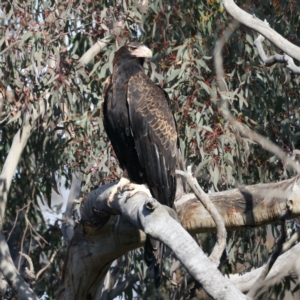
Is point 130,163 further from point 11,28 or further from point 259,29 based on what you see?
point 11,28

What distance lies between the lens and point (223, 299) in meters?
2.27

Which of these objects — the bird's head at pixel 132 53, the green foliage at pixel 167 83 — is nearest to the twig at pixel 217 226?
the bird's head at pixel 132 53

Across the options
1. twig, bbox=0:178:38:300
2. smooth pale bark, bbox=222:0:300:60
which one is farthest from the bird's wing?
twig, bbox=0:178:38:300

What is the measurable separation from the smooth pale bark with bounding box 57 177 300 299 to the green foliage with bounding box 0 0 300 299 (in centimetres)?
124

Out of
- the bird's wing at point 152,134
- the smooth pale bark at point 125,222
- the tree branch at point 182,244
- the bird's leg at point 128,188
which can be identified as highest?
the bird's wing at point 152,134

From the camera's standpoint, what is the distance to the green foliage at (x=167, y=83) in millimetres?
5156

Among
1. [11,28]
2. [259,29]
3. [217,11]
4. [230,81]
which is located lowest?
[259,29]

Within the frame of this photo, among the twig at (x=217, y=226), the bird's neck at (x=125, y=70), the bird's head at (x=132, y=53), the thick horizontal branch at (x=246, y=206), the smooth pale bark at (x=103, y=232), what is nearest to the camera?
the twig at (x=217, y=226)

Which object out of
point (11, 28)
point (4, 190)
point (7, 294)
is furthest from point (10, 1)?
point (7, 294)

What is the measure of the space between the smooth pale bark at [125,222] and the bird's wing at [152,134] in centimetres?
18

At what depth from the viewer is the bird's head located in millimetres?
4297

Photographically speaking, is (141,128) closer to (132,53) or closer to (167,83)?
(132,53)

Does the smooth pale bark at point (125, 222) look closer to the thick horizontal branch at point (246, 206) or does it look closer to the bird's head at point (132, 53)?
the thick horizontal branch at point (246, 206)

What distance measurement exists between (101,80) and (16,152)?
2.77ft
